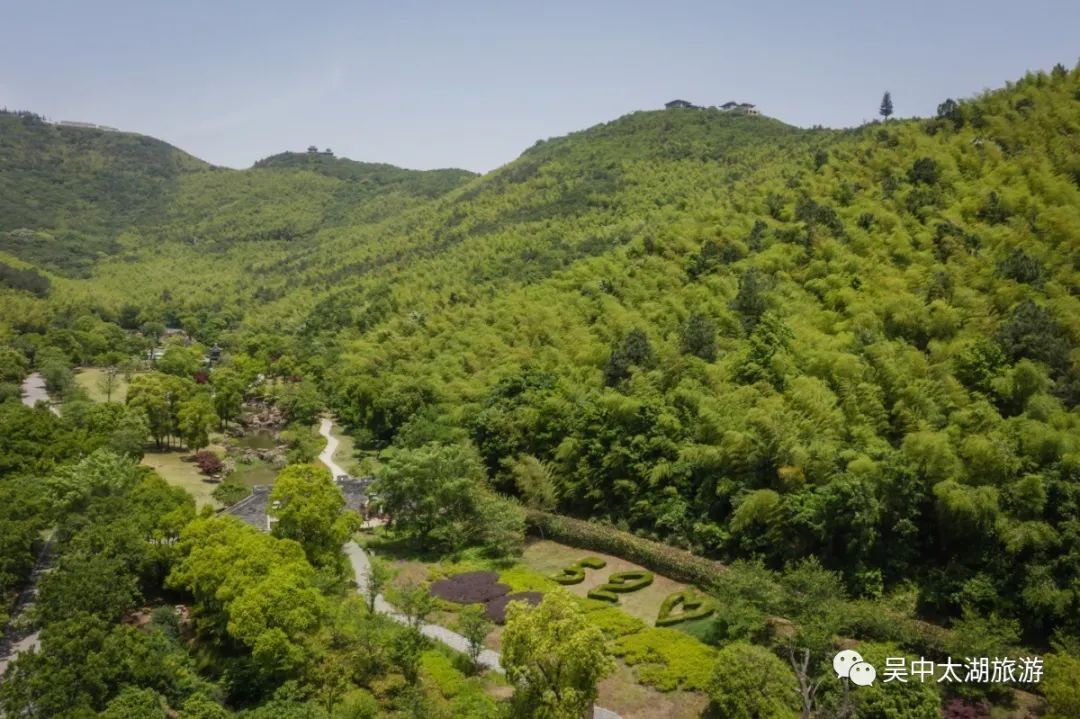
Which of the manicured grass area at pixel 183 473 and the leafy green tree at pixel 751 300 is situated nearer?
the leafy green tree at pixel 751 300

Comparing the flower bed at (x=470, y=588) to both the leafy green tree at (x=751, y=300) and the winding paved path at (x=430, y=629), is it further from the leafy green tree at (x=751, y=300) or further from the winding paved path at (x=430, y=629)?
the leafy green tree at (x=751, y=300)

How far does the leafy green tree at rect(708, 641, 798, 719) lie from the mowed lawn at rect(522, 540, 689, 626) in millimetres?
5885

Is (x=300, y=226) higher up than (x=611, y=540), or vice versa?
(x=300, y=226)

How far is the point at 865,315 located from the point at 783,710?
1965cm

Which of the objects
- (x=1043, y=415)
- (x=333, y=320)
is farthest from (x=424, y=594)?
(x=333, y=320)

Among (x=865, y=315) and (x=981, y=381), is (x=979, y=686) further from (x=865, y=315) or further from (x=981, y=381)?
(x=865, y=315)

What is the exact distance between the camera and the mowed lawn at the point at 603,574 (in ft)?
83.3

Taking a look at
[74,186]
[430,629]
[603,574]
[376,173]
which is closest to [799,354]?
[603,574]

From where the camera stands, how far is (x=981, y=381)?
2691 cm

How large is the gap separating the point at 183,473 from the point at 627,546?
1160 inches

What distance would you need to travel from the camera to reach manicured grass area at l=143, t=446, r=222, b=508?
39969 mm

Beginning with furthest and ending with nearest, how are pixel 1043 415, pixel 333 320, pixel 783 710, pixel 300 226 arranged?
pixel 300 226 → pixel 333 320 → pixel 1043 415 → pixel 783 710

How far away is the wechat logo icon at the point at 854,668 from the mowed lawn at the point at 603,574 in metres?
7.60

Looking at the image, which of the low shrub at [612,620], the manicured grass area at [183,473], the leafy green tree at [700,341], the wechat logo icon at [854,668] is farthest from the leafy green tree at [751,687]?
the manicured grass area at [183,473]
